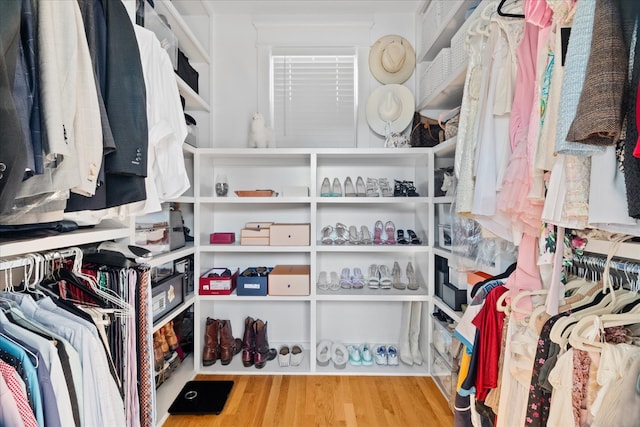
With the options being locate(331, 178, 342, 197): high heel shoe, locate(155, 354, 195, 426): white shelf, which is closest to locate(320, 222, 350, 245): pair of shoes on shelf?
locate(331, 178, 342, 197): high heel shoe

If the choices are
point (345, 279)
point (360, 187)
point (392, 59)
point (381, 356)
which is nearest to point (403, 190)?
point (360, 187)

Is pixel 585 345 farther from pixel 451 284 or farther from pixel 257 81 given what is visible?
pixel 257 81

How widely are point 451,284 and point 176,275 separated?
156 centimetres

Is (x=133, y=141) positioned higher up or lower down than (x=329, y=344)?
higher up

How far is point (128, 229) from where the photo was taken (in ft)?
4.37

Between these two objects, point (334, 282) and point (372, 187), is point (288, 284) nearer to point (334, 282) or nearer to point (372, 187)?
point (334, 282)

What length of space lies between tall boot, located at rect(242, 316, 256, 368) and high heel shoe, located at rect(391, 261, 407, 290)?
1.02m

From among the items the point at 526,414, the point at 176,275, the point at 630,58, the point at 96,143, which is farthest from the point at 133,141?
the point at 526,414

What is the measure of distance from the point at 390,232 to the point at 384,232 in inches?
3.3

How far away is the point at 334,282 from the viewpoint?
228 centimetres

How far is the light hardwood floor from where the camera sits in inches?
64.6

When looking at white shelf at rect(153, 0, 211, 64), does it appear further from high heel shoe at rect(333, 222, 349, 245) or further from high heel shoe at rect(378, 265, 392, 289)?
high heel shoe at rect(378, 265, 392, 289)

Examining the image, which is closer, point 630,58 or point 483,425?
point 630,58

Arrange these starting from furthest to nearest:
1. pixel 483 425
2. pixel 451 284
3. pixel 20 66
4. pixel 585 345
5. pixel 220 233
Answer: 1. pixel 220 233
2. pixel 451 284
3. pixel 483 425
4. pixel 585 345
5. pixel 20 66
